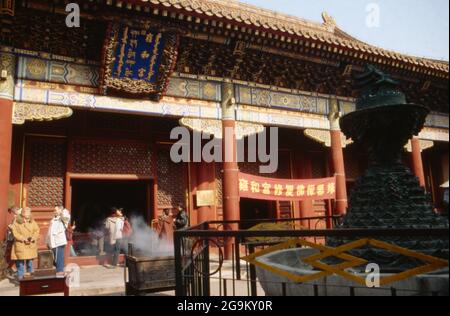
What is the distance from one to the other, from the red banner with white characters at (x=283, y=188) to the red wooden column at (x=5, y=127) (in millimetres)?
4802

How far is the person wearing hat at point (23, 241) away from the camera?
625 centimetres

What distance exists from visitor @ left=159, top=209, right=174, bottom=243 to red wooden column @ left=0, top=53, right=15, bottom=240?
3.60 meters

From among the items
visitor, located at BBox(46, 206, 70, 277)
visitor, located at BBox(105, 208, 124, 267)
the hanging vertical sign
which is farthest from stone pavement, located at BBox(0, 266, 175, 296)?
the hanging vertical sign

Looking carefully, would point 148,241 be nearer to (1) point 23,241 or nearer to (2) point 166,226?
(2) point 166,226

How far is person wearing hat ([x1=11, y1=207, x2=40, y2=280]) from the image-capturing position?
6246mm

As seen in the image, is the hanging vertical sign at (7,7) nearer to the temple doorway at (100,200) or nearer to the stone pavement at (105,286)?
the stone pavement at (105,286)

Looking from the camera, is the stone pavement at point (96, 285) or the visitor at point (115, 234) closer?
the stone pavement at point (96, 285)

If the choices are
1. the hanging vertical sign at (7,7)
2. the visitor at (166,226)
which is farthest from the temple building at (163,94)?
the visitor at (166,226)

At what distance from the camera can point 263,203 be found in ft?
51.4

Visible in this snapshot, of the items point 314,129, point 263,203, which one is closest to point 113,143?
point 314,129

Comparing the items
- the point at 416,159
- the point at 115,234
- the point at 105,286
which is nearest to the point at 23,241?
the point at 105,286

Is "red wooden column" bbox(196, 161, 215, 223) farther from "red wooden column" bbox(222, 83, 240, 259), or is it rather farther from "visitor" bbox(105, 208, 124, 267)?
"visitor" bbox(105, 208, 124, 267)

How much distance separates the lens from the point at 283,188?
30.8 ft
